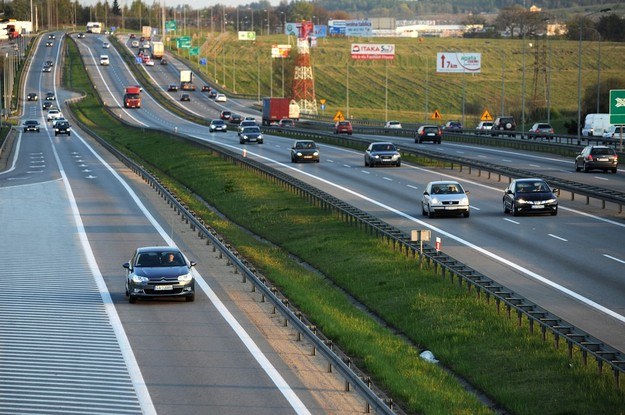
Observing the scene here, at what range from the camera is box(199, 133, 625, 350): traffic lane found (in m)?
30.5

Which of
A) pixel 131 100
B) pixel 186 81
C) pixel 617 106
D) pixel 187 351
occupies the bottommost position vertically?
pixel 187 351

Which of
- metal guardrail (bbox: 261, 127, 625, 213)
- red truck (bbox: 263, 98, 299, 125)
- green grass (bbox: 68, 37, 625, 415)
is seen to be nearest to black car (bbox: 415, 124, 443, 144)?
metal guardrail (bbox: 261, 127, 625, 213)

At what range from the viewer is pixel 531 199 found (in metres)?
47.8

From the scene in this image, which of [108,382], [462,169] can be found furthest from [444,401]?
[462,169]

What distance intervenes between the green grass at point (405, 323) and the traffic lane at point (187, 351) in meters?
2.24

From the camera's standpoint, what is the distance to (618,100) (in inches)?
2995

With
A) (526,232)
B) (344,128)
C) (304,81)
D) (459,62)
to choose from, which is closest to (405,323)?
(526,232)

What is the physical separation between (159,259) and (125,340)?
5900mm

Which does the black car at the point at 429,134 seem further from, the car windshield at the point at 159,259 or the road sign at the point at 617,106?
the car windshield at the point at 159,259

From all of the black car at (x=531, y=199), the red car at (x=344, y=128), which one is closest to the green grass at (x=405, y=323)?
the black car at (x=531, y=199)

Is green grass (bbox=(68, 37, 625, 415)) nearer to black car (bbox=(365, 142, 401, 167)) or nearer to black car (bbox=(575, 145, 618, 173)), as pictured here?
black car (bbox=(365, 142, 401, 167))

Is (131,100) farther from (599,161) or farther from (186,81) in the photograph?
(599,161)

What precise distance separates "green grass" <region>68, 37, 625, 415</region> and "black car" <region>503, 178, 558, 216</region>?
6.73 meters

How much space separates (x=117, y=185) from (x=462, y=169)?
19905mm
